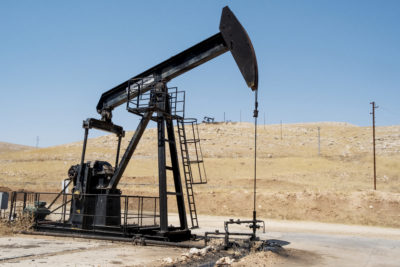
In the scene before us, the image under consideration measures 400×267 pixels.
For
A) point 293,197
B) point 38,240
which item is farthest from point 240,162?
point 38,240

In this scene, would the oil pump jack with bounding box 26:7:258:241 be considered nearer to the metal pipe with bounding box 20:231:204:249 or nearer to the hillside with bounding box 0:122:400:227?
the metal pipe with bounding box 20:231:204:249

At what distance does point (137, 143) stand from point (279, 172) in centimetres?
3324

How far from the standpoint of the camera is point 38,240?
9.55m

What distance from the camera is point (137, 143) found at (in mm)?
10547

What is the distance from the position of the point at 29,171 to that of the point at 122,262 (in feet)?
147

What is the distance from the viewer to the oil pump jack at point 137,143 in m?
9.34

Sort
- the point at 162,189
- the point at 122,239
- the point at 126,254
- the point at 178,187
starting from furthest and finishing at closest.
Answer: the point at 178,187 < the point at 162,189 < the point at 122,239 < the point at 126,254

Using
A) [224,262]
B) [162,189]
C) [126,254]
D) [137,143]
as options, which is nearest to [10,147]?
[137,143]

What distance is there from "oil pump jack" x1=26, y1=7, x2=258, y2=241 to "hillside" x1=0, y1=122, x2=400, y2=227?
43.0ft

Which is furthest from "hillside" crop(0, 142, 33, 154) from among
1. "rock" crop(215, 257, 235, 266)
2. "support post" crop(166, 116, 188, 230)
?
"rock" crop(215, 257, 235, 266)

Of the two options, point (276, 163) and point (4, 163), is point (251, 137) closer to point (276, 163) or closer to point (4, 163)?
point (276, 163)

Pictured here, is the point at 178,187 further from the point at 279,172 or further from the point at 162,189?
the point at 279,172

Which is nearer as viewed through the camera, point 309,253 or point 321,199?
point 309,253

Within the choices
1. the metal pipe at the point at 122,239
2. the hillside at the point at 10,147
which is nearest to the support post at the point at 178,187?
the metal pipe at the point at 122,239
